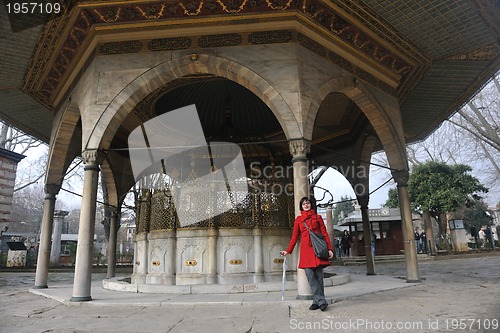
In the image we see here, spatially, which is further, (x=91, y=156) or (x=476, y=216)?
(x=476, y=216)

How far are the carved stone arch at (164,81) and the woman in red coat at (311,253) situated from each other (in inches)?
79.8

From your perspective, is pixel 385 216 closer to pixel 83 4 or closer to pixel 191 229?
pixel 191 229

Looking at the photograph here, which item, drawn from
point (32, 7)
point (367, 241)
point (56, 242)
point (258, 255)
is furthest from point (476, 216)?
point (32, 7)

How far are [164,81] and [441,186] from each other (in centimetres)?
2298

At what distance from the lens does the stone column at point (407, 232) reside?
7.67 meters

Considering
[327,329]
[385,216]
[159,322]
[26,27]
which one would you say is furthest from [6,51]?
[385,216]

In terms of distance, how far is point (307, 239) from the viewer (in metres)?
5.11

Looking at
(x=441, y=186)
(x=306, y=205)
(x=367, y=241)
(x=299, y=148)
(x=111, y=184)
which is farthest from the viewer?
(x=441, y=186)

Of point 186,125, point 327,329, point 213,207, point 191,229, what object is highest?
point 186,125

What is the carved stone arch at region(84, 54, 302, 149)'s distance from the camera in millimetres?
6453

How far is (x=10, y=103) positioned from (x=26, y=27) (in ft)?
12.1

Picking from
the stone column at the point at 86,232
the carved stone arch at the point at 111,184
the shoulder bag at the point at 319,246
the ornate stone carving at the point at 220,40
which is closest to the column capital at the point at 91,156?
the stone column at the point at 86,232

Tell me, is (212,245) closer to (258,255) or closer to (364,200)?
(258,255)

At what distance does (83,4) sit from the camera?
246 inches
